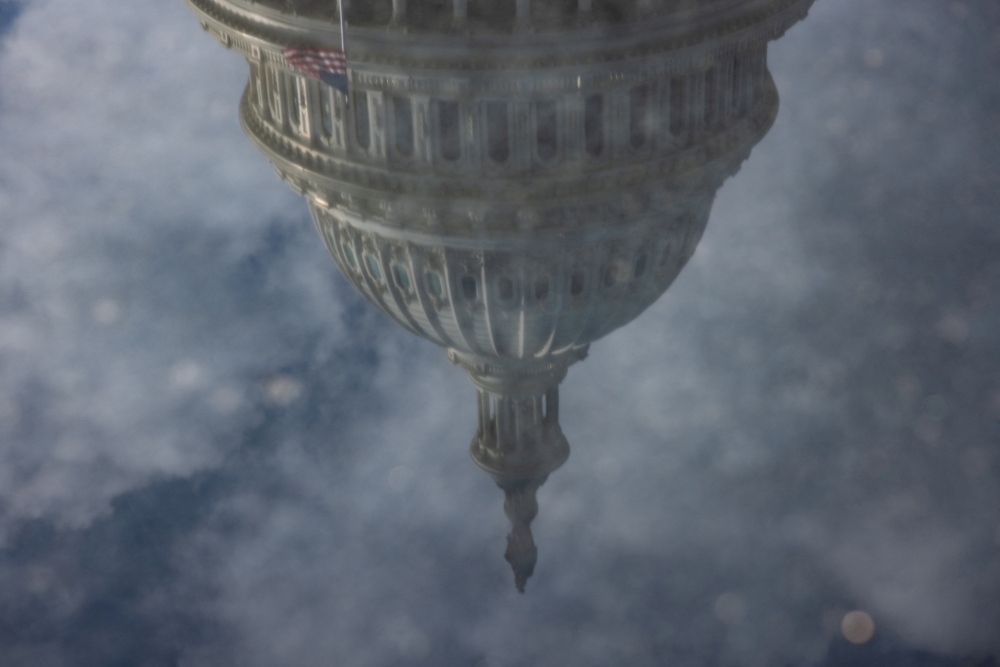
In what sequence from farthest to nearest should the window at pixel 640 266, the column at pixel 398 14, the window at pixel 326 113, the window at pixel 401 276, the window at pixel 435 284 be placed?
the window at pixel 640 266 → the window at pixel 401 276 → the window at pixel 435 284 → the window at pixel 326 113 → the column at pixel 398 14

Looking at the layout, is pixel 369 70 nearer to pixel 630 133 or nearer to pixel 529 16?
pixel 529 16

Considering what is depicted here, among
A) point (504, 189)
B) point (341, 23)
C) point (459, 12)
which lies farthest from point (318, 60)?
point (504, 189)

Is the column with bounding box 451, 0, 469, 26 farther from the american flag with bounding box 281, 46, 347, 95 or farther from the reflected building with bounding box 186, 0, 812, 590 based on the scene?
the american flag with bounding box 281, 46, 347, 95

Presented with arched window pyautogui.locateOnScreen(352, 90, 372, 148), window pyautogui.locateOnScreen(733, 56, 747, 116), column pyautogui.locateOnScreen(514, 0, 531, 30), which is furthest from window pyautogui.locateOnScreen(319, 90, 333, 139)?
window pyautogui.locateOnScreen(733, 56, 747, 116)

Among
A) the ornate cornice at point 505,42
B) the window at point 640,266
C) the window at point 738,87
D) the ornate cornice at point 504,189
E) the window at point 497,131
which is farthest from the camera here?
the window at point 640,266

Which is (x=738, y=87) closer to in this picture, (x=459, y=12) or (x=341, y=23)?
(x=459, y=12)

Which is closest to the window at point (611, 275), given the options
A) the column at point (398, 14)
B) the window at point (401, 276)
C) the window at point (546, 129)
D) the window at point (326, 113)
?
the window at point (546, 129)

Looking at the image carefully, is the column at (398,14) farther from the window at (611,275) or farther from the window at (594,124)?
the window at (611,275)
